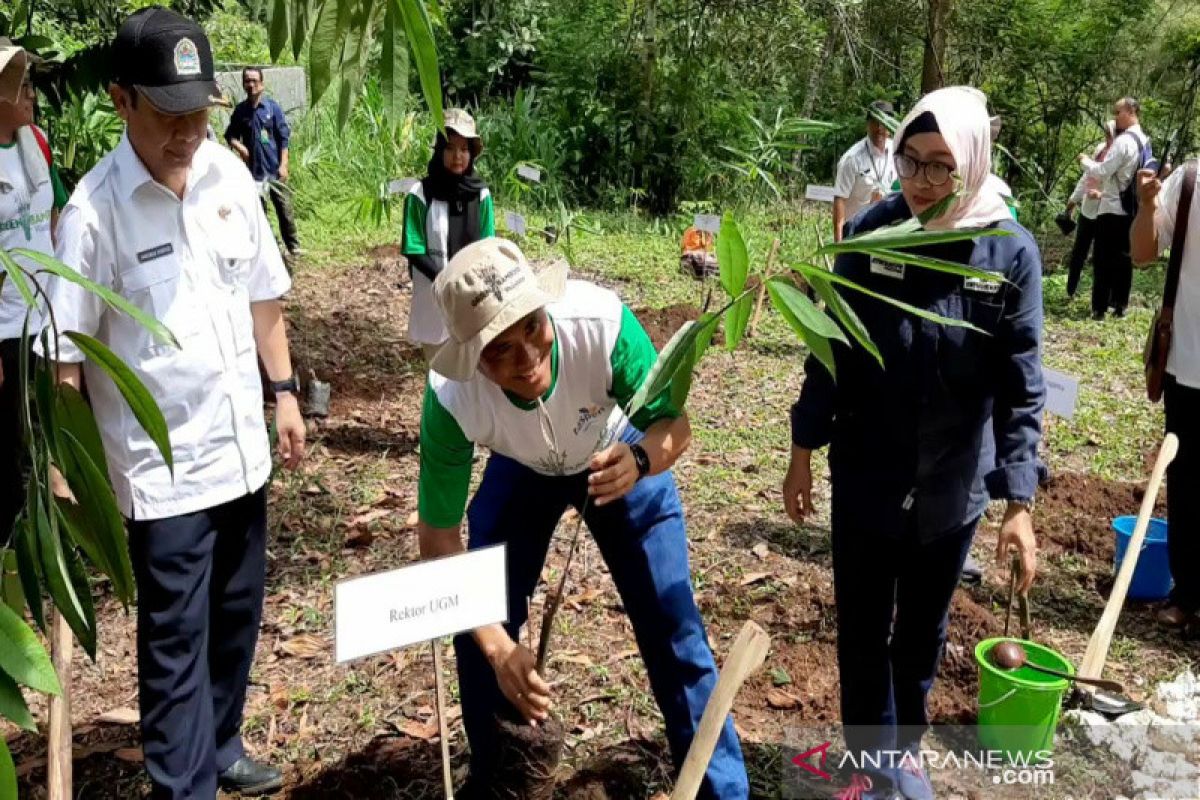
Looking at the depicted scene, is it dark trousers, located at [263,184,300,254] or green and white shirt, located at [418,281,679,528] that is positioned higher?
green and white shirt, located at [418,281,679,528]

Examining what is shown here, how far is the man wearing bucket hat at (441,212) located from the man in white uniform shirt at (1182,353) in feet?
8.74

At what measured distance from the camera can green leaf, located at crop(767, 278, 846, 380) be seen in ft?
3.92

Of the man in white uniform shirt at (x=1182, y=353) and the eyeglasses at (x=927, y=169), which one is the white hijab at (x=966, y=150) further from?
the man in white uniform shirt at (x=1182, y=353)

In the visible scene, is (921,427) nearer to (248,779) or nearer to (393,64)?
(393,64)

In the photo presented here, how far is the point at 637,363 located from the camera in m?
2.04

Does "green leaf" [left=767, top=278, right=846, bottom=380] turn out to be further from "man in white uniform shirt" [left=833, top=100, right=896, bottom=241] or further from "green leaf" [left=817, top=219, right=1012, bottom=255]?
"man in white uniform shirt" [left=833, top=100, right=896, bottom=241]

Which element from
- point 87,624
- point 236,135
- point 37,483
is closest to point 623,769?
point 87,624

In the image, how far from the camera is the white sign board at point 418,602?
1.58m

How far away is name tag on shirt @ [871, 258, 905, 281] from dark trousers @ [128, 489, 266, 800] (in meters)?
1.51

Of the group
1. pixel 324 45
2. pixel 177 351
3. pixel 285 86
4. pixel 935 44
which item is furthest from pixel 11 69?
pixel 285 86

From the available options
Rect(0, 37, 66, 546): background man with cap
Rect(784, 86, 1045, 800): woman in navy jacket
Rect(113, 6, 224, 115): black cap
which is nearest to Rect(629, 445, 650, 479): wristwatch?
Rect(784, 86, 1045, 800): woman in navy jacket

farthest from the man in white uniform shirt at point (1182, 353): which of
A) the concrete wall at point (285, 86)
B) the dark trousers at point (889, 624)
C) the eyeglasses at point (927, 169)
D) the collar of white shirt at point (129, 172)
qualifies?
the concrete wall at point (285, 86)

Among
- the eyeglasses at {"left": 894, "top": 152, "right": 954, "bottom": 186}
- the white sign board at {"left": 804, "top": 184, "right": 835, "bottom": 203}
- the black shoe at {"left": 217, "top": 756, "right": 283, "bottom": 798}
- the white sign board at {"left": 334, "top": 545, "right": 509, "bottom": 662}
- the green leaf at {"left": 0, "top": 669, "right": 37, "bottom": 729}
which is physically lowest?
the black shoe at {"left": 217, "top": 756, "right": 283, "bottom": 798}

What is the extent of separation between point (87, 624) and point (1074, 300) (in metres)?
8.51
